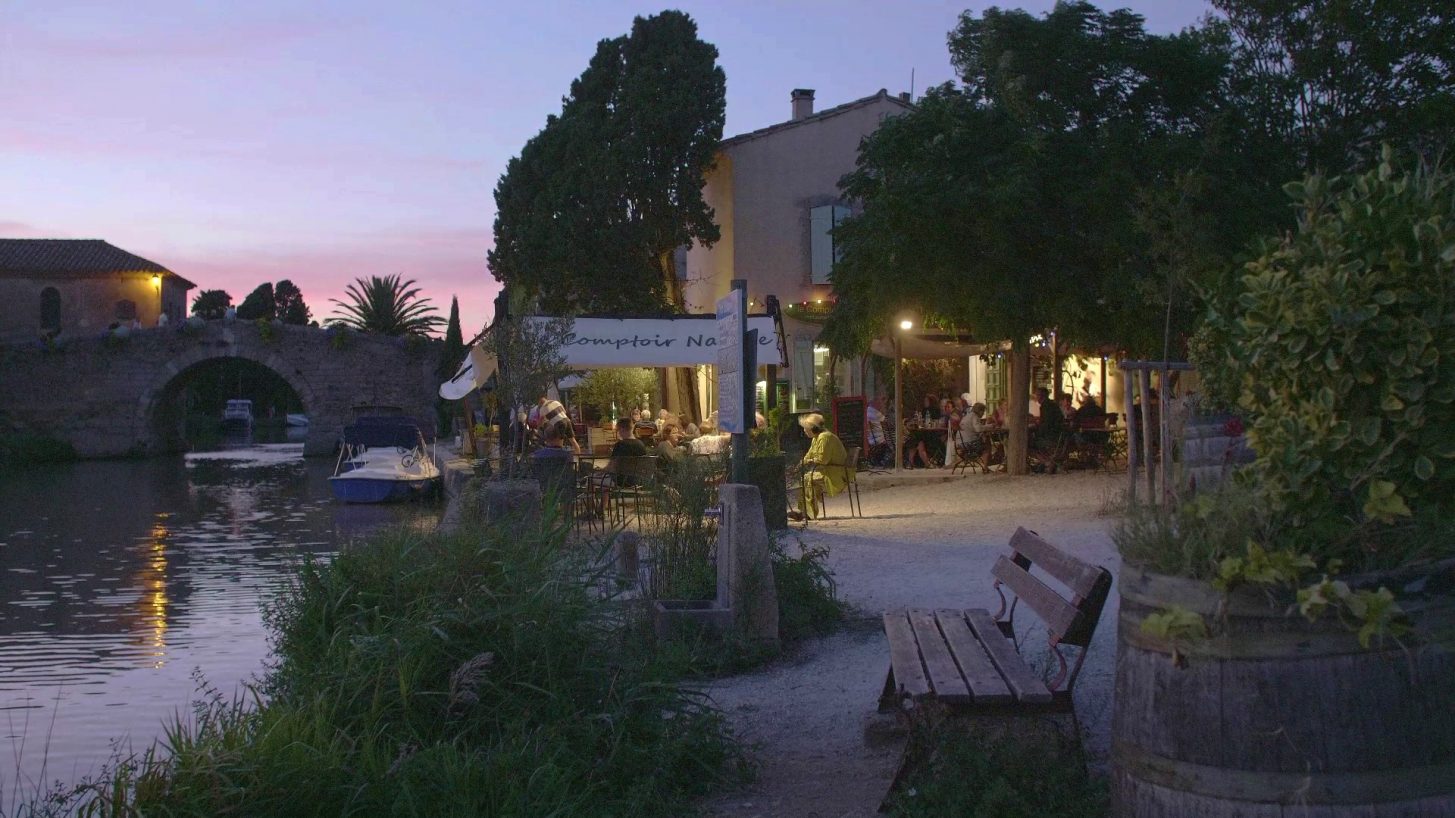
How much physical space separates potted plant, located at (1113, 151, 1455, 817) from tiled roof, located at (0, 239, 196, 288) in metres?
61.8

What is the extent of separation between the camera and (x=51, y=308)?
192 feet

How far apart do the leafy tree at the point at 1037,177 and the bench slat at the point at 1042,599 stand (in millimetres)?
11234

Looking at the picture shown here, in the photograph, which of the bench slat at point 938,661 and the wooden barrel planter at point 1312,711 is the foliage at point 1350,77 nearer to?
the bench slat at point 938,661

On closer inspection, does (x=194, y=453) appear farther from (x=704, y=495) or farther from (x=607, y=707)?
(x=607, y=707)

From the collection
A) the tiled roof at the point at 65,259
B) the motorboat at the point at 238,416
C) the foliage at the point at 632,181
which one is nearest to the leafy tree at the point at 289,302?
the motorboat at the point at 238,416

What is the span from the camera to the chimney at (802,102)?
32469mm

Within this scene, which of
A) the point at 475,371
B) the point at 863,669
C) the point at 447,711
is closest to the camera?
the point at 447,711

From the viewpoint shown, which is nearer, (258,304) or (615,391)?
(615,391)

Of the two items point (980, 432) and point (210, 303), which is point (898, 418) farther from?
point (210, 303)

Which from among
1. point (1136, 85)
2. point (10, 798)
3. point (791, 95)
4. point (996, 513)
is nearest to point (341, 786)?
point (10, 798)

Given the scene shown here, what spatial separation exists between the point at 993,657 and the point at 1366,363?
2124 millimetres

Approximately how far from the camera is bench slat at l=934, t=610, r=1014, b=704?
4.25m

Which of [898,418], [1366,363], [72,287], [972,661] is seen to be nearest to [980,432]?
[898,418]

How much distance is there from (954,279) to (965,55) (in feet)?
12.7
